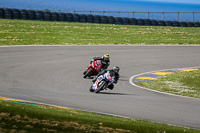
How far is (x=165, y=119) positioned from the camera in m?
11.7

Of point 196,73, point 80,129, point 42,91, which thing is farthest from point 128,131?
point 196,73

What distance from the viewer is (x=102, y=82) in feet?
50.0

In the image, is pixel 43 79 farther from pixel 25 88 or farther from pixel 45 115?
pixel 45 115

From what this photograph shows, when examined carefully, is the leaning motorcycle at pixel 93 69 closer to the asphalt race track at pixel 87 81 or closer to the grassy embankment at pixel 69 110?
the asphalt race track at pixel 87 81

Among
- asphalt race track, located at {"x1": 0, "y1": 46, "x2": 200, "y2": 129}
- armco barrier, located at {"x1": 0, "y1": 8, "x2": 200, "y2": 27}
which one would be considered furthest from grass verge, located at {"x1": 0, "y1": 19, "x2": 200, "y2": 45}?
armco barrier, located at {"x1": 0, "y1": 8, "x2": 200, "y2": 27}

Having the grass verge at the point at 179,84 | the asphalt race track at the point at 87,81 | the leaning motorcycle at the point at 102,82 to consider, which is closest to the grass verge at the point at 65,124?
the asphalt race track at the point at 87,81

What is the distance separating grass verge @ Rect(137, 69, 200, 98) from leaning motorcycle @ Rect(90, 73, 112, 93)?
264 cm

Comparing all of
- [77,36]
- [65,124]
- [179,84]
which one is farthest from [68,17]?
[65,124]

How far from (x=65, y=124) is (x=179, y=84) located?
983 centimetres

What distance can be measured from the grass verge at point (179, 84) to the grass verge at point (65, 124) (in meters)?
5.86

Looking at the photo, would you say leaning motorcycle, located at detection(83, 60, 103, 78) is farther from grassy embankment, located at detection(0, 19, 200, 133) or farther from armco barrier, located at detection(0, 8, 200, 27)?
armco barrier, located at detection(0, 8, 200, 27)

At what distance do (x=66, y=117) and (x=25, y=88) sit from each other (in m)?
5.55

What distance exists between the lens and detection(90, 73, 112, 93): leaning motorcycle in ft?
49.9

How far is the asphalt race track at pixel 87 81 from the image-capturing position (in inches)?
499
